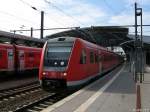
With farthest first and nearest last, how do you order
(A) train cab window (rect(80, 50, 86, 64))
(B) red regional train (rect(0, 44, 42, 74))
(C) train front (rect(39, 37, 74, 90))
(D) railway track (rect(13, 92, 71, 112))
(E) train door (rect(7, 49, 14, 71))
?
(E) train door (rect(7, 49, 14, 71)), (B) red regional train (rect(0, 44, 42, 74)), (A) train cab window (rect(80, 50, 86, 64)), (C) train front (rect(39, 37, 74, 90)), (D) railway track (rect(13, 92, 71, 112))

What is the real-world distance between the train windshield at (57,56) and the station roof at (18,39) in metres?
11.7

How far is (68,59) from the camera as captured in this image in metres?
15.3

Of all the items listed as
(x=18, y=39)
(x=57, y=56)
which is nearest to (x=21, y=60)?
(x=18, y=39)

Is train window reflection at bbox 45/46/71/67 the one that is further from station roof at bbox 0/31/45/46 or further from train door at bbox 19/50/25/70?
station roof at bbox 0/31/45/46

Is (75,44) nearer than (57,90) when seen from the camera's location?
No

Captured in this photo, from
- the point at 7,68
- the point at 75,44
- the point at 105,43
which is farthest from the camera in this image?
the point at 105,43

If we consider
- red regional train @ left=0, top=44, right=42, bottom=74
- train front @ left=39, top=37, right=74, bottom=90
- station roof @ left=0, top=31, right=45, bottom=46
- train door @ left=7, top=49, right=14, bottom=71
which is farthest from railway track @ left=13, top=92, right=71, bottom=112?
station roof @ left=0, top=31, right=45, bottom=46

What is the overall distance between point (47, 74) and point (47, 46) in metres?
1.64

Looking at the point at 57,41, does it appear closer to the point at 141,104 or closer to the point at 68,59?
the point at 68,59

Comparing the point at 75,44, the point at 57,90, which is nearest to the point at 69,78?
the point at 57,90

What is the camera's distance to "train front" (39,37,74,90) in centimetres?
1485

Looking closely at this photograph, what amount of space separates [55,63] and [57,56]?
1.29 feet

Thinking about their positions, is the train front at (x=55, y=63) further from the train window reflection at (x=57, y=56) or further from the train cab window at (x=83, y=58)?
the train cab window at (x=83, y=58)

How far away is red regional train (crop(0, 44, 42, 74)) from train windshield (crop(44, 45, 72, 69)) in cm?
840
